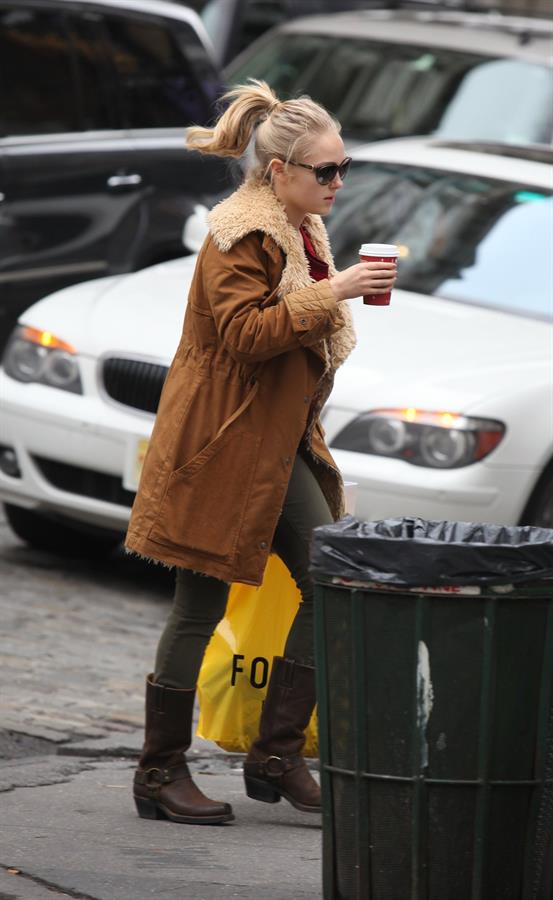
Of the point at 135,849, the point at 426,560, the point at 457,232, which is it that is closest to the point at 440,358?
the point at 457,232

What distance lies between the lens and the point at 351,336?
14.6 ft

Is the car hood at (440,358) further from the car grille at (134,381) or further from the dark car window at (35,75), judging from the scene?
the dark car window at (35,75)

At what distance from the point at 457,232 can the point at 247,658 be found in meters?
3.01

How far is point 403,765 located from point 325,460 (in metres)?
1.09

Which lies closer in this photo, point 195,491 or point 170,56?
point 195,491

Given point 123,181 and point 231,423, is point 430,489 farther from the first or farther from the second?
point 123,181

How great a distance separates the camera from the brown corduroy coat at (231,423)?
14.0 ft

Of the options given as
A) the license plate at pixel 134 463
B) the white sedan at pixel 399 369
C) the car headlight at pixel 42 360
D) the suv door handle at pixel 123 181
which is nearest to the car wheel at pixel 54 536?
the white sedan at pixel 399 369

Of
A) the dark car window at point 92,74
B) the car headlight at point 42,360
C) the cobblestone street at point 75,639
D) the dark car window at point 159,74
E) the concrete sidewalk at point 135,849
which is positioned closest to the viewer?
the concrete sidewalk at point 135,849

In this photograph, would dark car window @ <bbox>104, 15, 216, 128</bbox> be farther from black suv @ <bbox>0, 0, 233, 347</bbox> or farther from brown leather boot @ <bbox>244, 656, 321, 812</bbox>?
brown leather boot @ <bbox>244, 656, 321, 812</bbox>

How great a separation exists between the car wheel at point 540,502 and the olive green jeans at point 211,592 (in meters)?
1.93

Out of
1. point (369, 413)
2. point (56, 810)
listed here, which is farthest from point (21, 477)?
point (56, 810)

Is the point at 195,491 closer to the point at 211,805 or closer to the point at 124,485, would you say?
the point at 211,805

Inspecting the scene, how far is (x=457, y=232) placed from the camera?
287 inches
